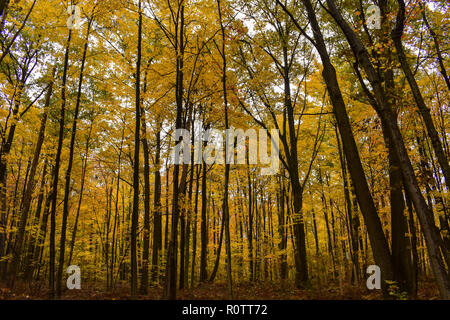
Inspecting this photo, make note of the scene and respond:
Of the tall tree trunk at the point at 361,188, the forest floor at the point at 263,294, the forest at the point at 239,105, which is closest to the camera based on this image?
the tall tree trunk at the point at 361,188

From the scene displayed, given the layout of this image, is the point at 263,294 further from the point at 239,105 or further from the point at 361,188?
the point at 239,105

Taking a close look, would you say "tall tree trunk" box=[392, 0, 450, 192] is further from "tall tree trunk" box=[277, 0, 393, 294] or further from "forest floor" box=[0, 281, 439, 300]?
"forest floor" box=[0, 281, 439, 300]

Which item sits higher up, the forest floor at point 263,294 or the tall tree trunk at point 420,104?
the tall tree trunk at point 420,104

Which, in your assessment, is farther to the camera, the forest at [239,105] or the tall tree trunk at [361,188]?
the forest at [239,105]

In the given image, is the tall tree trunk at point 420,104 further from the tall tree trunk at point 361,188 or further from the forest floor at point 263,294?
the forest floor at point 263,294

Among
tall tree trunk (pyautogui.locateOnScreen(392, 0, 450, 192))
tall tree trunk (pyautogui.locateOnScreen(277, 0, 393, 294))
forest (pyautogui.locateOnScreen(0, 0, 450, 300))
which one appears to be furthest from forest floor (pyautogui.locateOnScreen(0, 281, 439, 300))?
tall tree trunk (pyautogui.locateOnScreen(392, 0, 450, 192))

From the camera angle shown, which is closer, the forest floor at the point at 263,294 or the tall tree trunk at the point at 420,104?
the tall tree trunk at the point at 420,104

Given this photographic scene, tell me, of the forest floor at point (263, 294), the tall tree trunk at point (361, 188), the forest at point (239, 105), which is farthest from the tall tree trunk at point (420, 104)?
the forest floor at point (263, 294)

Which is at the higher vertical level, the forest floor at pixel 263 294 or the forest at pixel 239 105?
the forest at pixel 239 105

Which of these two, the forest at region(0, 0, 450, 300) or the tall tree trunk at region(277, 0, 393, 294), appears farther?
the forest at region(0, 0, 450, 300)

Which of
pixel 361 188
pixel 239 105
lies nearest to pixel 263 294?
pixel 361 188

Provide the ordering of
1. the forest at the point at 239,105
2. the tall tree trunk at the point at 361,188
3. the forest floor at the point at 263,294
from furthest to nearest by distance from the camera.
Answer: the forest floor at the point at 263,294
the forest at the point at 239,105
the tall tree trunk at the point at 361,188

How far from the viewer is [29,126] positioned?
1210 centimetres
